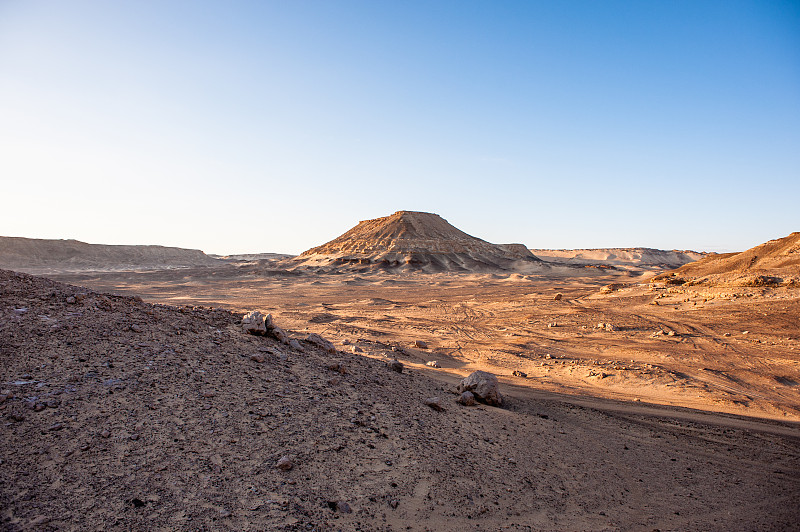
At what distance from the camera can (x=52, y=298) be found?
594 centimetres

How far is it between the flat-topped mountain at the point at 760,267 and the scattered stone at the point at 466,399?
16119 mm

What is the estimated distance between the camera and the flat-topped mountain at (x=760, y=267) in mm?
16156

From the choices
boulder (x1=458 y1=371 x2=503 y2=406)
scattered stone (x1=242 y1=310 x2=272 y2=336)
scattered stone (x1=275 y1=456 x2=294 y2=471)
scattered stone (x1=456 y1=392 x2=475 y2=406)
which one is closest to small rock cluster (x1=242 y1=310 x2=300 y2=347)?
scattered stone (x1=242 y1=310 x2=272 y2=336)

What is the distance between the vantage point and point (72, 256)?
217 ft

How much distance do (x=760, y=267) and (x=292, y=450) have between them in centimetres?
2415

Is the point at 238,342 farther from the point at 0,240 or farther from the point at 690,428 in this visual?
the point at 0,240

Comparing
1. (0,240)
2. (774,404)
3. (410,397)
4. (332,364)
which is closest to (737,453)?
(774,404)

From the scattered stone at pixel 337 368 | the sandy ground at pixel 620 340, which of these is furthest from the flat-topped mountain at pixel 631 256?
the scattered stone at pixel 337 368

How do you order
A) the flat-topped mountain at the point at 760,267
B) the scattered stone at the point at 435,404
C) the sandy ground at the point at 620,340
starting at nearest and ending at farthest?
1. the scattered stone at the point at 435,404
2. the sandy ground at the point at 620,340
3. the flat-topped mountain at the point at 760,267

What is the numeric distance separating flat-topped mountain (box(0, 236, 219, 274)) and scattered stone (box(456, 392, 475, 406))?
210 ft

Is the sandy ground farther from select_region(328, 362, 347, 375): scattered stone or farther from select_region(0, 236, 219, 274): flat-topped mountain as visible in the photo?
select_region(0, 236, 219, 274): flat-topped mountain

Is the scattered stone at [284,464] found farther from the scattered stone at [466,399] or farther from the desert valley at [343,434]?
the scattered stone at [466,399]

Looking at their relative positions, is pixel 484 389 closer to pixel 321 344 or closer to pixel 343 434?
pixel 343 434

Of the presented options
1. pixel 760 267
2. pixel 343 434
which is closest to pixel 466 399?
pixel 343 434
